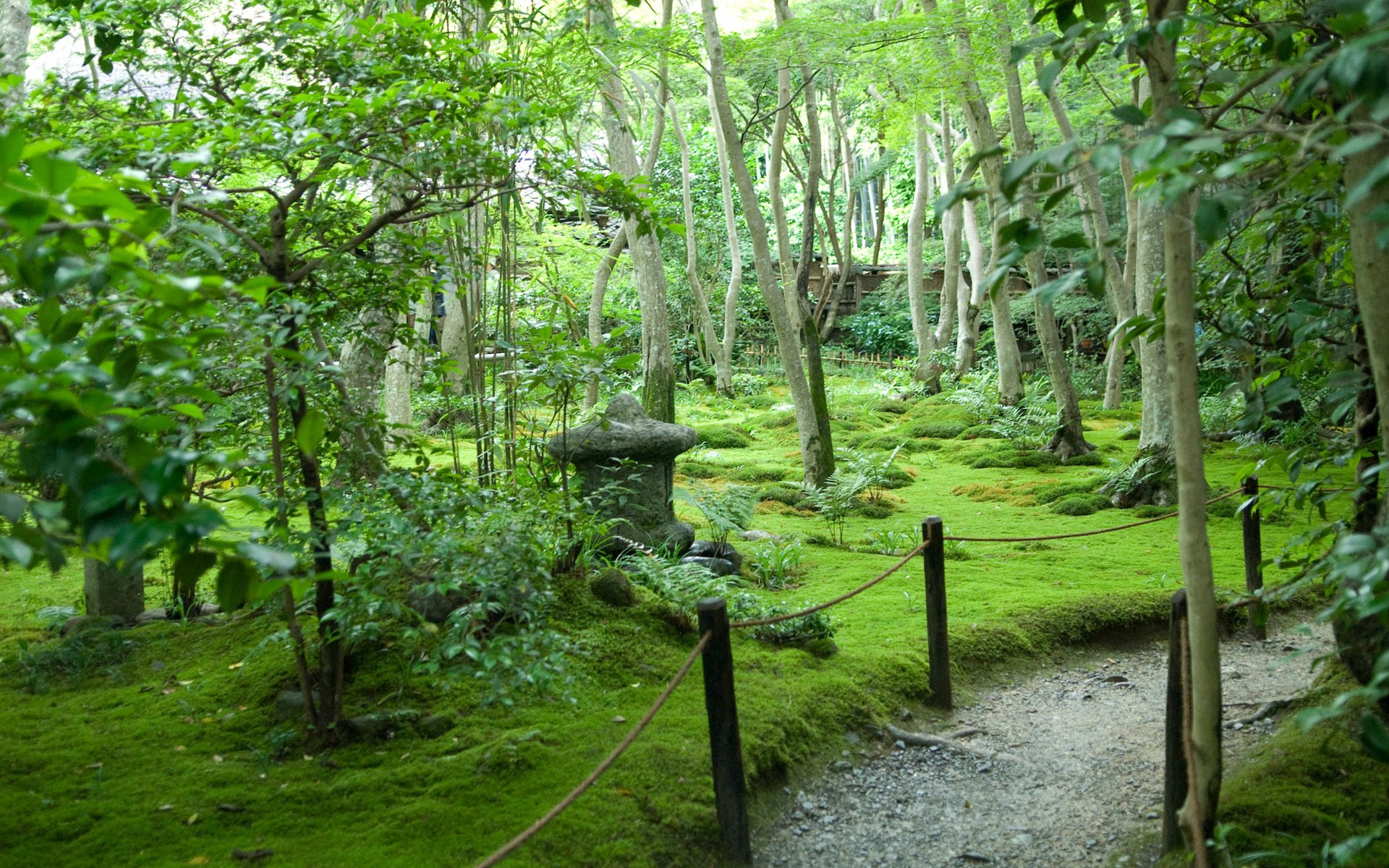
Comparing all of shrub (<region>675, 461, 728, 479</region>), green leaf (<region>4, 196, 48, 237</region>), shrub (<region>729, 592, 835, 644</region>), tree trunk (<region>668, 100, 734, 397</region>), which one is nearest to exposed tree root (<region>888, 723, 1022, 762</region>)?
shrub (<region>729, 592, 835, 644</region>)

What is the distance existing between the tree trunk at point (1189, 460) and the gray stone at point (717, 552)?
383 centimetres

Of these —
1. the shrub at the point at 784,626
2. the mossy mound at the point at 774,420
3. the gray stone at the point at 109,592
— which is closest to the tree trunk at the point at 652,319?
the shrub at the point at 784,626

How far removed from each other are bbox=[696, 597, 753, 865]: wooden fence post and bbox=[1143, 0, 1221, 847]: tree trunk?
4.30 ft

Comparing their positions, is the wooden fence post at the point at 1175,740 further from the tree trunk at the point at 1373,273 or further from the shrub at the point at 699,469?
the shrub at the point at 699,469

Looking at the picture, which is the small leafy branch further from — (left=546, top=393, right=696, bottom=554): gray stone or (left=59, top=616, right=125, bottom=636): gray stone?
(left=59, top=616, right=125, bottom=636): gray stone

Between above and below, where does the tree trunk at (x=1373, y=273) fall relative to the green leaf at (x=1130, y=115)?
below

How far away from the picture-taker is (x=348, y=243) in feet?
10.9

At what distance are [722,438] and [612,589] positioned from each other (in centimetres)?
854

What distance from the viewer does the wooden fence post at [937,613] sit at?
444 cm

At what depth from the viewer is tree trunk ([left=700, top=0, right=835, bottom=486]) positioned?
341 inches

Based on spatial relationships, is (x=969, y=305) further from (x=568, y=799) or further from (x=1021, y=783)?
(x=568, y=799)

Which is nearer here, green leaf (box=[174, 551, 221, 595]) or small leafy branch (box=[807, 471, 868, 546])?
green leaf (box=[174, 551, 221, 595])

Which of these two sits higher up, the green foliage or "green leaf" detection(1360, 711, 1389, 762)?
"green leaf" detection(1360, 711, 1389, 762)

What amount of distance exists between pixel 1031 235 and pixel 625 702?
2.78 meters
